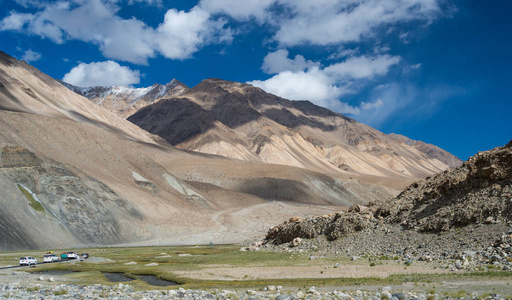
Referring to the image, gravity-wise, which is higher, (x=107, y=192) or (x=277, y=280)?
(x=107, y=192)

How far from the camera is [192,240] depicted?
90.7m

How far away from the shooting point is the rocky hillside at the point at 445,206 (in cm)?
3562

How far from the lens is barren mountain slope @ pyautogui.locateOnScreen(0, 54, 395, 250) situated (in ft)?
249

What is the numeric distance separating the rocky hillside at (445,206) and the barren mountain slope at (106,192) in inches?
1713

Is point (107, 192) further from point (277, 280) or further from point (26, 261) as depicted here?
point (277, 280)

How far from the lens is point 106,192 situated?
304ft

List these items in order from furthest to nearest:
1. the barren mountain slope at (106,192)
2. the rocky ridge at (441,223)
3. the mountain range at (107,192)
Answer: the mountain range at (107,192), the barren mountain slope at (106,192), the rocky ridge at (441,223)

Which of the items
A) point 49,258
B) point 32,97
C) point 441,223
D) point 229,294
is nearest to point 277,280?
point 229,294

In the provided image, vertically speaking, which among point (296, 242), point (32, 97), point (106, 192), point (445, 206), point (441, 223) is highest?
point (32, 97)

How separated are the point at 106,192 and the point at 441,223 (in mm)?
72083

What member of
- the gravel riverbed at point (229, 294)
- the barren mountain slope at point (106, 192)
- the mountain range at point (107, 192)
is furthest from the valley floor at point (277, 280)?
the barren mountain slope at point (106, 192)

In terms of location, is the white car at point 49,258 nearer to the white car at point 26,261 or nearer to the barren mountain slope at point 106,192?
the white car at point 26,261

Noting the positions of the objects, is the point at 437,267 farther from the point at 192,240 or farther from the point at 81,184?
the point at 81,184

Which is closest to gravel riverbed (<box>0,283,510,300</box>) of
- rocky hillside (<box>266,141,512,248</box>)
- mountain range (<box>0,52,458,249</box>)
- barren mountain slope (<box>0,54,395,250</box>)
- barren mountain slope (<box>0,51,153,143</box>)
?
rocky hillside (<box>266,141,512,248</box>)
